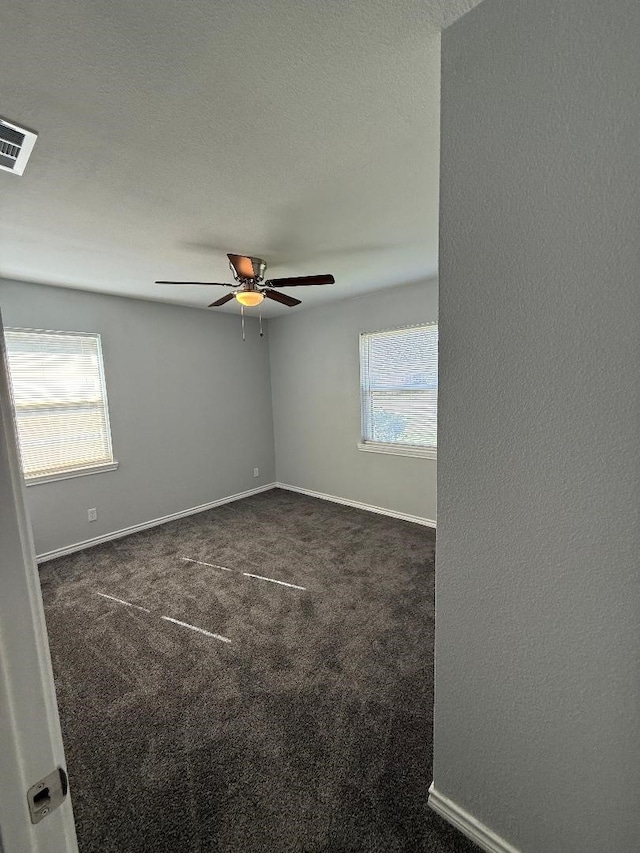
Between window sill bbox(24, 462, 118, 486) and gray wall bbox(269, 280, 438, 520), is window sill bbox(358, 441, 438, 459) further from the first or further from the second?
window sill bbox(24, 462, 118, 486)

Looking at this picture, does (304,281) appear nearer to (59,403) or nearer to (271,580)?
(271,580)

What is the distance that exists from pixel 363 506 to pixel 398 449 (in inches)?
34.6

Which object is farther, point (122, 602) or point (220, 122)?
point (122, 602)

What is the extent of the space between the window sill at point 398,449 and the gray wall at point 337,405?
6 cm

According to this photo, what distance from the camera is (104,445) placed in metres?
3.72

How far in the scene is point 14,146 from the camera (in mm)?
1402

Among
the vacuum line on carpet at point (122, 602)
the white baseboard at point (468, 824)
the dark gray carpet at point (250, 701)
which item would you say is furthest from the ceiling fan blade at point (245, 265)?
the white baseboard at point (468, 824)

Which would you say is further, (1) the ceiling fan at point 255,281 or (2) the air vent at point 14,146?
(1) the ceiling fan at point 255,281

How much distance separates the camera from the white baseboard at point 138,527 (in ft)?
11.1

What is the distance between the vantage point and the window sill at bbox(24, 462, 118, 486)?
10.6 feet

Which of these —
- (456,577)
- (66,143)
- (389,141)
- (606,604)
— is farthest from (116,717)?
(389,141)

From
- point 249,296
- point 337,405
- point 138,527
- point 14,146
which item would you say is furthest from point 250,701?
point 337,405

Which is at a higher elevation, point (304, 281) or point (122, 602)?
point (304, 281)

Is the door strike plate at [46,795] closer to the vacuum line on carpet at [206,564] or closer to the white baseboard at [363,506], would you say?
the vacuum line on carpet at [206,564]
